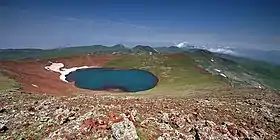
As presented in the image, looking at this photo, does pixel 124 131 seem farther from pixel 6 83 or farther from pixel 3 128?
pixel 6 83

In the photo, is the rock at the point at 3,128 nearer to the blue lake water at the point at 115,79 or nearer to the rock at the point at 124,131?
the rock at the point at 124,131

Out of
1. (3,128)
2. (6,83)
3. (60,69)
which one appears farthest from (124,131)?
(60,69)

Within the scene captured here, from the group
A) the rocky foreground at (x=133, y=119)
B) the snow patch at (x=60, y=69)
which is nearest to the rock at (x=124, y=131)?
the rocky foreground at (x=133, y=119)

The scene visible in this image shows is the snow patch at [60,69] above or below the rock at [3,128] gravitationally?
below

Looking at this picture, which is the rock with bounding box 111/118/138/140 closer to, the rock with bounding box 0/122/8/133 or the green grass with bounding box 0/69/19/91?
the rock with bounding box 0/122/8/133

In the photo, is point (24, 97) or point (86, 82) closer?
point (24, 97)

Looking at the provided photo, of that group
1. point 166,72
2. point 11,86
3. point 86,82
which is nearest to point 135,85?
point 86,82

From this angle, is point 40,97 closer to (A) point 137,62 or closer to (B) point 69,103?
(B) point 69,103
